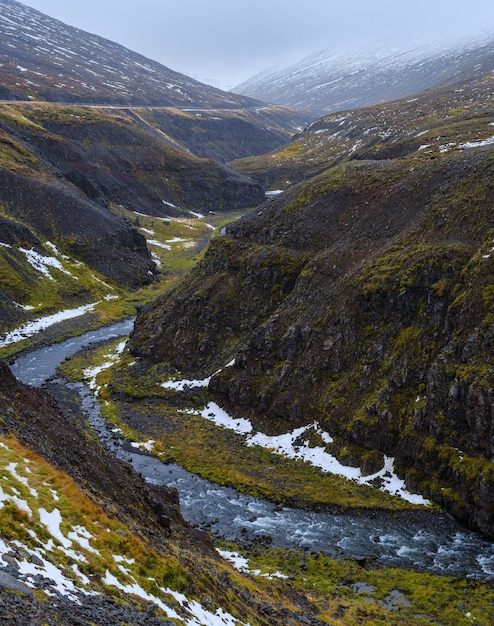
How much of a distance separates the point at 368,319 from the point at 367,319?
0.10m

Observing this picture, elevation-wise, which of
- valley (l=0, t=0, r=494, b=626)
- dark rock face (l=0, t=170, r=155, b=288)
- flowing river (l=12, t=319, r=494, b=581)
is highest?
dark rock face (l=0, t=170, r=155, b=288)

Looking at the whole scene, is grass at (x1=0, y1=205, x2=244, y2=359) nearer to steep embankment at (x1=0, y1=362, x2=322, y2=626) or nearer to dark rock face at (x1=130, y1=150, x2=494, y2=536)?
dark rock face at (x1=130, y1=150, x2=494, y2=536)

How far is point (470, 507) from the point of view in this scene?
36.0m

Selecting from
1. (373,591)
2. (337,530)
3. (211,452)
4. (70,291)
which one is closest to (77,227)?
(70,291)

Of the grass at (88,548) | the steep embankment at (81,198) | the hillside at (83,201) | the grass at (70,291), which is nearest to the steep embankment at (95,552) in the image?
the grass at (88,548)

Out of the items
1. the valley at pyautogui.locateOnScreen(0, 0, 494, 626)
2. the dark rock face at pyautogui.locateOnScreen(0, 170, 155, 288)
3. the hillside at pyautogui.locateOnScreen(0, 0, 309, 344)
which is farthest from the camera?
the dark rock face at pyautogui.locateOnScreen(0, 170, 155, 288)

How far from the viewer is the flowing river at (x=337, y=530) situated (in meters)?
33.3

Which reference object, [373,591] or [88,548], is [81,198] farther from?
[88,548]

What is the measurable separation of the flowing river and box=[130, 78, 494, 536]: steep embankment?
2657mm

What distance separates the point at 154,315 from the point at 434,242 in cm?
3873

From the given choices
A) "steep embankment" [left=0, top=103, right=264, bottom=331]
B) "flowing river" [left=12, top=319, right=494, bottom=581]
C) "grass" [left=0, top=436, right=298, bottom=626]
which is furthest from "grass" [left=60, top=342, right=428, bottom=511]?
"steep embankment" [left=0, top=103, right=264, bottom=331]

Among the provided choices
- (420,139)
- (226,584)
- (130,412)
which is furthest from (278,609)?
(420,139)

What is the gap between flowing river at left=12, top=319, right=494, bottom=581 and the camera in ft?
109

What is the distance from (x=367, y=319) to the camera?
2021 inches
